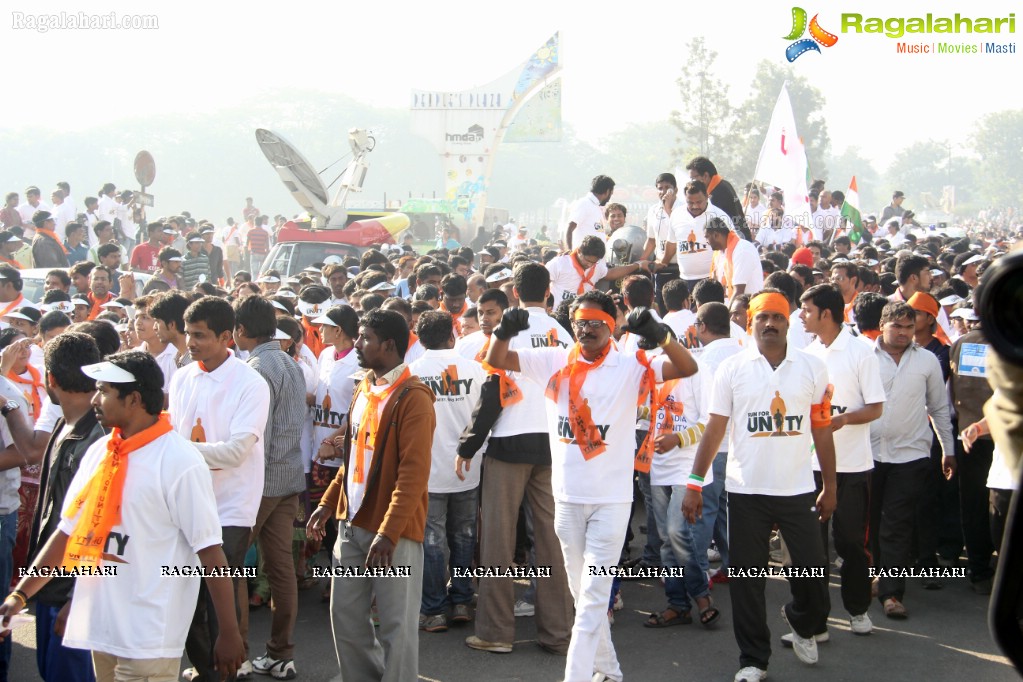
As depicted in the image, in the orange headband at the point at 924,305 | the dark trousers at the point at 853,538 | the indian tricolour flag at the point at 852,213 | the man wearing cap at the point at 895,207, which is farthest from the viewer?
the man wearing cap at the point at 895,207

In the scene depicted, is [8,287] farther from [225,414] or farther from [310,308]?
[225,414]

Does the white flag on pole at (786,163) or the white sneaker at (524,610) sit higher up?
the white flag on pole at (786,163)

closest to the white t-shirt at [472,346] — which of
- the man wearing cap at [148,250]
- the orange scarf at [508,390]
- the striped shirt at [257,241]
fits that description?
the orange scarf at [508,390]

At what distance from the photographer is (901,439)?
748 centimetres

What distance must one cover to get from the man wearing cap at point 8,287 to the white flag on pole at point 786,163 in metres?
10.2

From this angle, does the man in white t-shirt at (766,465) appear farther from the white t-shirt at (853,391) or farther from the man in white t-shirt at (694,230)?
the man in white t-shirt at (694,230)

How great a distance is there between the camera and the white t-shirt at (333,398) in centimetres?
734

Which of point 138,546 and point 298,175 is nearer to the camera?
point 138,546

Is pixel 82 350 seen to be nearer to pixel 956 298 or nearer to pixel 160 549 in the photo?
pixel 160 549

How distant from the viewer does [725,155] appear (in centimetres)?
5700

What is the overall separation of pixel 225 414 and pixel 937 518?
18.4 ft

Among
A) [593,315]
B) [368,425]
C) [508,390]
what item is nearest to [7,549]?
[368,425]

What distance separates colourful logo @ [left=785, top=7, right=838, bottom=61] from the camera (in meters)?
18.1

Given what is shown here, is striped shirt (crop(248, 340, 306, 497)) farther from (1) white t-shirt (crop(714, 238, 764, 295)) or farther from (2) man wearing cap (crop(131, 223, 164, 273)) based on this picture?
(2) man wearing cap (crop(131, 223, 164, 273))
